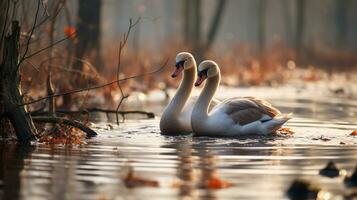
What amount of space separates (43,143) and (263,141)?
2867mm

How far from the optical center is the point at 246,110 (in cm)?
1405

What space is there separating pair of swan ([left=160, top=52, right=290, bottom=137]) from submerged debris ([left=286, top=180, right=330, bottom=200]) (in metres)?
5.41

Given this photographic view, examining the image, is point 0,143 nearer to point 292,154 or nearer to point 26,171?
point 26,171

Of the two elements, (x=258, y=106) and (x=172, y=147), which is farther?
(x=258, y=106)

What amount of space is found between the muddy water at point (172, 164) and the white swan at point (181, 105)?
0.28m

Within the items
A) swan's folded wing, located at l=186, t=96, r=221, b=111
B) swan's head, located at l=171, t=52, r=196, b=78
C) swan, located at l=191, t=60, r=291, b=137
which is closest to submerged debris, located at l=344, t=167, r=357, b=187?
swan, located at l=191, t=60, r=291, b=137

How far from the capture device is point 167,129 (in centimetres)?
1398

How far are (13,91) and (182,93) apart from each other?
308 centimetres

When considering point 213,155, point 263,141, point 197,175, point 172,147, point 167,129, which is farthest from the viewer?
point 167,129

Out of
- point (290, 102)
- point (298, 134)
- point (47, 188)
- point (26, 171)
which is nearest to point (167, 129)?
point (298, 134)

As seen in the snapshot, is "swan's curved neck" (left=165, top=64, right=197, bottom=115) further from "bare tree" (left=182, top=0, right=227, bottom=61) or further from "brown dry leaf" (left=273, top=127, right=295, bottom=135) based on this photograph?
"bare tree" (left=182, top=0, right=227, bottom=61)

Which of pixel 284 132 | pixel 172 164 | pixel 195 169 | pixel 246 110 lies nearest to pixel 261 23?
pixel 284 132

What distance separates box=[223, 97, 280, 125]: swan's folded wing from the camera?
1383 centimetres

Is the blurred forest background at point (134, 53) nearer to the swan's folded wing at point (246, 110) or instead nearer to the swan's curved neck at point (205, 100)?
the swan's curved neck at point (205, 100)
